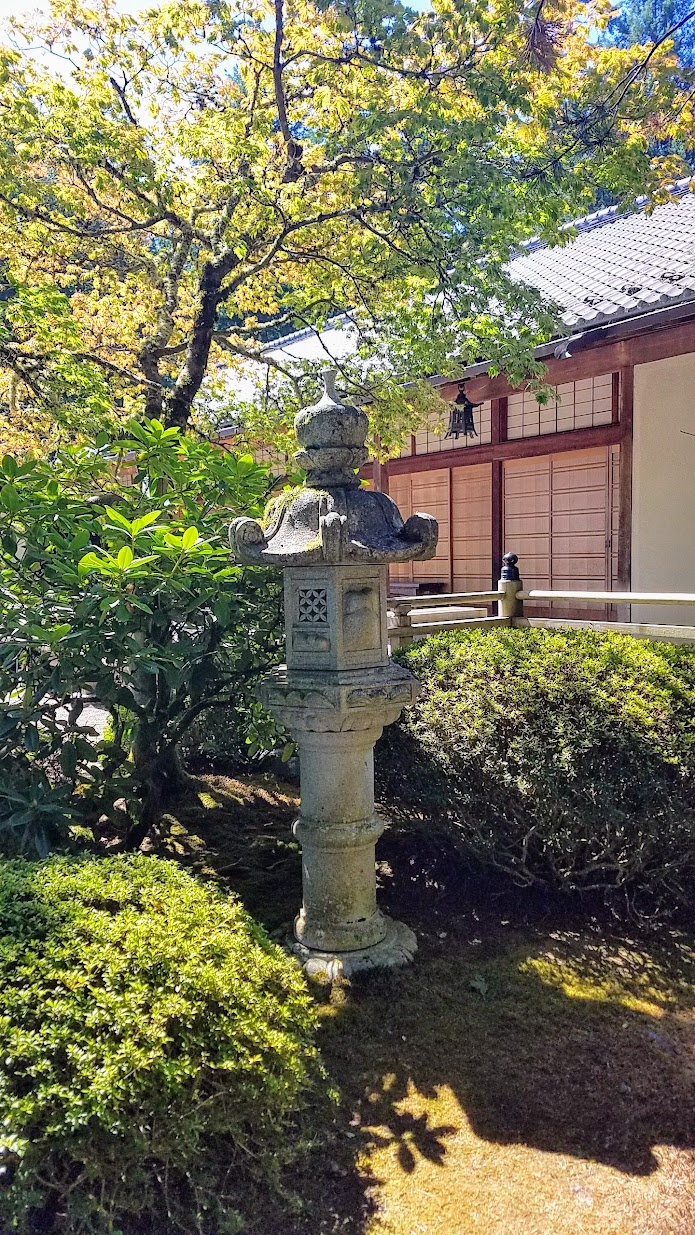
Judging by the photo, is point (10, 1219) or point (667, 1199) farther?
point (667, 1199)

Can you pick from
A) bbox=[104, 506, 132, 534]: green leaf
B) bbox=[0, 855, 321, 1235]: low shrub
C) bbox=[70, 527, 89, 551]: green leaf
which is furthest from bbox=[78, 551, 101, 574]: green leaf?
bbox=[0, 855, 321, 1235]: low shrub

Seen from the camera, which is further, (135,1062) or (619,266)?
(619,266)

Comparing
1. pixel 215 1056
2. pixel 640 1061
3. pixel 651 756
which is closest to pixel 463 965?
pixel 640 1061

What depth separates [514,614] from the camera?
21.3 ft

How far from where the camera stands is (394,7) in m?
4.23

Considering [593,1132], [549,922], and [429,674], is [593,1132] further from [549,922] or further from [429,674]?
[429,674]

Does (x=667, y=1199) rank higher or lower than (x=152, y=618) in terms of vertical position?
lower

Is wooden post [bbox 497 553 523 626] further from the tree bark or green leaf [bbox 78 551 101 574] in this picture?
green leaf [bbox 78 551 101 574]

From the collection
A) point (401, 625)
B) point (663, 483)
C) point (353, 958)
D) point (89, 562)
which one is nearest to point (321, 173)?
point (401, 625)

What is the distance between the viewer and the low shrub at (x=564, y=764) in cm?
396

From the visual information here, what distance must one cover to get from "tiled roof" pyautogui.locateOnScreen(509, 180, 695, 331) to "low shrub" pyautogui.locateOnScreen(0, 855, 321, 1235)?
485cm

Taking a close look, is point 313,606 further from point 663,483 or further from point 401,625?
point 663,483

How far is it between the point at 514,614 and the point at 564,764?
8.53ft

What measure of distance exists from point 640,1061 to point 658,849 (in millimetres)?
1141
